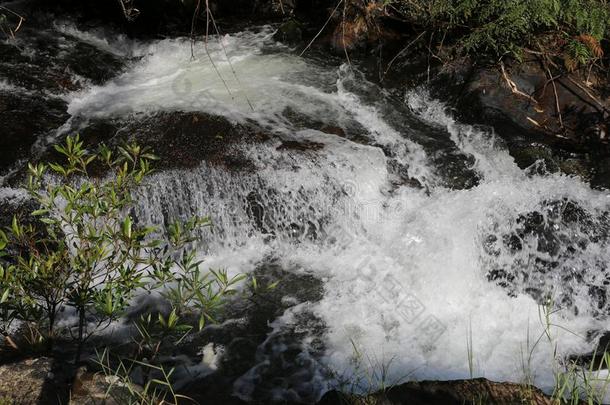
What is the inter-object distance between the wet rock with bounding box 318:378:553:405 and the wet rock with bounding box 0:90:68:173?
12.3 ft

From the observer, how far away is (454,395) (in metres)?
3.15

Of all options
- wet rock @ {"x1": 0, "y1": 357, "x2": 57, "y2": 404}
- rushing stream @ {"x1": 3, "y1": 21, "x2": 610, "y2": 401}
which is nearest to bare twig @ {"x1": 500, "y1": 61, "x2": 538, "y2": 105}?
rushing stream @ {"x1": 3, "y1": 21, "x2": 610, "y2": 401}

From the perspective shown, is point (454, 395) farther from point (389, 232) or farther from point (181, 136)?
point (181, 136)

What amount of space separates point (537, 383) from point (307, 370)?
1.47 m

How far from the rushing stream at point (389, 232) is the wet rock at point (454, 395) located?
661 mm

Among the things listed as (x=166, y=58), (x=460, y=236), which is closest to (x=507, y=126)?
(x=460, y=236)

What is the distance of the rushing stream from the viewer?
4273mm

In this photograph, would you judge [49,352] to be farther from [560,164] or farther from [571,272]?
[560,164]

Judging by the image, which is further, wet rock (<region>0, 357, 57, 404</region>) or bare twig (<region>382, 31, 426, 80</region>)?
bare twig (<region>382, 31, 426, 80</region>)

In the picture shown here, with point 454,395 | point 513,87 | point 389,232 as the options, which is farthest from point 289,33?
point 454,395

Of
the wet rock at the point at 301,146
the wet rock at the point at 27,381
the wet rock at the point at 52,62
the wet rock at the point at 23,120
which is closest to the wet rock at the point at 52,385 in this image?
the wet rock at the point at 27,381

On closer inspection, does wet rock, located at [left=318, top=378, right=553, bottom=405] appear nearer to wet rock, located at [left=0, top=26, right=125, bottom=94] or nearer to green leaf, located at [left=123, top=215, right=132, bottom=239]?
green leaf, located at [left=123, top=215, right=132, bottom=239]

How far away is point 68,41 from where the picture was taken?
7559 millimetres

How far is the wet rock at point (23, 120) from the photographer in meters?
5.44
